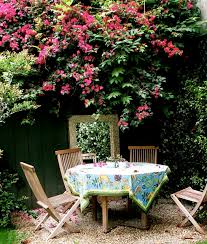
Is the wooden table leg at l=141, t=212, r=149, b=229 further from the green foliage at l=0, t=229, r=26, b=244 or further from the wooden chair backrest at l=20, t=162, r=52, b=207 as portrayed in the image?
the green foliage at l=0, t=229, r=26, b=244

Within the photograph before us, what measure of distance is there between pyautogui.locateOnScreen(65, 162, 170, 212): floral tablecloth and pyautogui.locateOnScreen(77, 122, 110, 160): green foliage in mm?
1708

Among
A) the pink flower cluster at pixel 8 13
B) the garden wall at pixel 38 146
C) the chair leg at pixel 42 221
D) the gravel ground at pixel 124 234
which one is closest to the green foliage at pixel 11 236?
the gravel ground at pixel 124 234

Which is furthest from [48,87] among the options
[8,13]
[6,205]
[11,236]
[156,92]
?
[11,236]

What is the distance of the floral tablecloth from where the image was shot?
523cm

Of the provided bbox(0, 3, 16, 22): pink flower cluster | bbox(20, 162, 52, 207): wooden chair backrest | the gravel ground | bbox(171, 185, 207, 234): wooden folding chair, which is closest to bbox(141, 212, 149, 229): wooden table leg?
the gravel ground

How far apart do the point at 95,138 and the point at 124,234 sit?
7.74ft

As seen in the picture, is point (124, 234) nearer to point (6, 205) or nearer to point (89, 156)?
point (6, 205)

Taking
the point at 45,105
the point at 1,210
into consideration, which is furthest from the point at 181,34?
the point at 1,210

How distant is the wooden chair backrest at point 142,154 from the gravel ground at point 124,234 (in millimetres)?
1236

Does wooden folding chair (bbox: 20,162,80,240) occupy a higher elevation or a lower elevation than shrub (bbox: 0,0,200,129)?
lower

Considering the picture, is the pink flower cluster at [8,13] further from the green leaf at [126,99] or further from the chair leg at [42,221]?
the chair leg at [42,221]

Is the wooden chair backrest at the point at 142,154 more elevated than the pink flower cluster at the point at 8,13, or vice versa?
the pink flower cluster at the point at 8,13

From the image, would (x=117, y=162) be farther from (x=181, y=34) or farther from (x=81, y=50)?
(x=181, y=34)

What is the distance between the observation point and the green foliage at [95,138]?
7.29 metres
